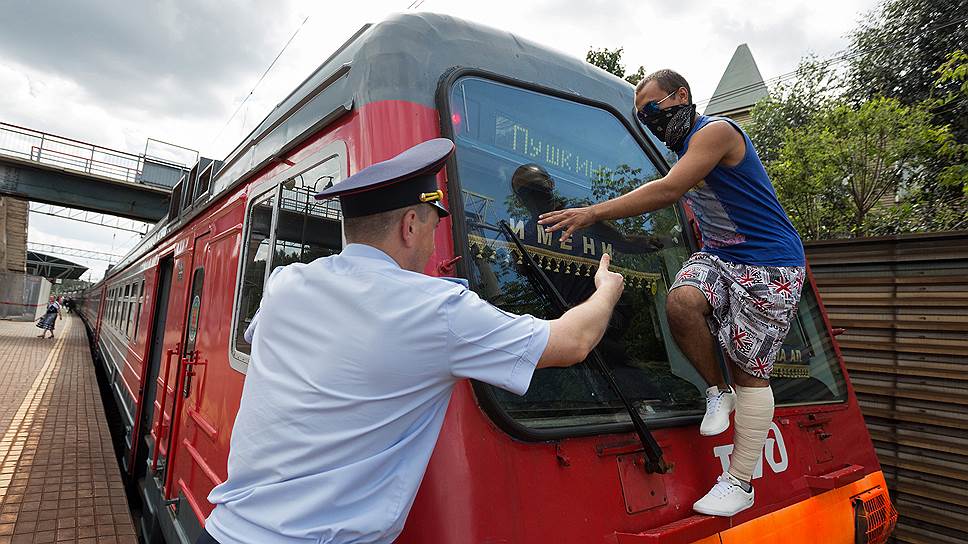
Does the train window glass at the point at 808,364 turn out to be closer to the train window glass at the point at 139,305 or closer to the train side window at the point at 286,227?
the train side window at the point at 286,227

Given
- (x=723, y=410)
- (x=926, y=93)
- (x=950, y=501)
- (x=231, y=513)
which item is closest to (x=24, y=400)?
(x=231, y=513)

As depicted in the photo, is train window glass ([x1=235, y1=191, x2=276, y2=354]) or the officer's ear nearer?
the officer's ear

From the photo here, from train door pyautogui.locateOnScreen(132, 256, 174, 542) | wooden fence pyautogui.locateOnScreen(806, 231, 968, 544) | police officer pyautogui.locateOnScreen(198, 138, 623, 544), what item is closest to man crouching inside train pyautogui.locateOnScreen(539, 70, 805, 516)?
police officer pyautogui.locateOnScreen(198, 138, 623, 544)

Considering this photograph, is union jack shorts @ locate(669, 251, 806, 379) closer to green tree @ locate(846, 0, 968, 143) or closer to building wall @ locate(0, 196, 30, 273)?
green tree @ locate(846, 0, 968, 143)

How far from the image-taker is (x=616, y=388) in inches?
65.1

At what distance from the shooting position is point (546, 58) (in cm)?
222

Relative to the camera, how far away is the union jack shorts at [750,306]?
1.78 m

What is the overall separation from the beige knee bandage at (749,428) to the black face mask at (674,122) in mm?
870

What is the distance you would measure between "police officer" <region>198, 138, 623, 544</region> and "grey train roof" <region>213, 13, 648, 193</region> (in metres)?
0.62

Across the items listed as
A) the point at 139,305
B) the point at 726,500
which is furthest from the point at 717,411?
the point at 139,305

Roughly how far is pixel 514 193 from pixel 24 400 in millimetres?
10921

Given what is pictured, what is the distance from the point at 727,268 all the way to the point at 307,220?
1.58 m

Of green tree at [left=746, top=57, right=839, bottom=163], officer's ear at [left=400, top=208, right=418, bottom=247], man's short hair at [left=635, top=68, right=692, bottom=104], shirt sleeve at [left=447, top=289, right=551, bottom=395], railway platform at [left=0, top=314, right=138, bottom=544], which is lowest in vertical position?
railway platform at [left=0, top=314, right=138, bottom=544]

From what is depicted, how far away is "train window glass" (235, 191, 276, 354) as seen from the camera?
237 centimetres
